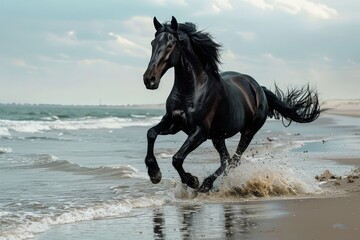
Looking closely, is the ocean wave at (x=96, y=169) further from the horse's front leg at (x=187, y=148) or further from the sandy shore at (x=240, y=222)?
the sandy shore at (x=240, y=222)

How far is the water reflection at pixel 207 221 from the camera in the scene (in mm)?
5590

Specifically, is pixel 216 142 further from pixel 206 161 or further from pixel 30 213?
pixel 206 161

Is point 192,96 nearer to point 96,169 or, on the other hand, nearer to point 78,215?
point 78,215

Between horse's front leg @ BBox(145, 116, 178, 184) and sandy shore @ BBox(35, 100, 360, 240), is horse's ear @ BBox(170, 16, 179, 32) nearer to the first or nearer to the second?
horse's front leg @ BBox(145, 116, 178, 184)

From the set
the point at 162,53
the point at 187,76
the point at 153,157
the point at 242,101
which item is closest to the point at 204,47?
the point at 187,76

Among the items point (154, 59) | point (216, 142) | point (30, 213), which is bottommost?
point (30, 213)

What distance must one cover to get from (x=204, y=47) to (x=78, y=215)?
2.49 m

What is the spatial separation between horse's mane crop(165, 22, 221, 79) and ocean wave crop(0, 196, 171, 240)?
1.70 meters

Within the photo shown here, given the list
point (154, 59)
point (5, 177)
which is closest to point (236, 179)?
point (154, 59)

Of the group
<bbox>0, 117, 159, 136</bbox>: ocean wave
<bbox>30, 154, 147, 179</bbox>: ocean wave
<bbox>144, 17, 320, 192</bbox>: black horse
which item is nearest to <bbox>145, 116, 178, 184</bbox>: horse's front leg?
<bbox>144, 17, 320, 192</bbox>: black horse

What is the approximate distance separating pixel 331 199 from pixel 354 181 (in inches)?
80.3

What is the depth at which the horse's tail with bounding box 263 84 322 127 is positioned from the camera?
10.6m

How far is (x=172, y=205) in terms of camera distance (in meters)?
7.66

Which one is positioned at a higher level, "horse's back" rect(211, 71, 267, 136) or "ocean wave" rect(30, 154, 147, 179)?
"horse's back" rect(211, 71, 267, 136)
